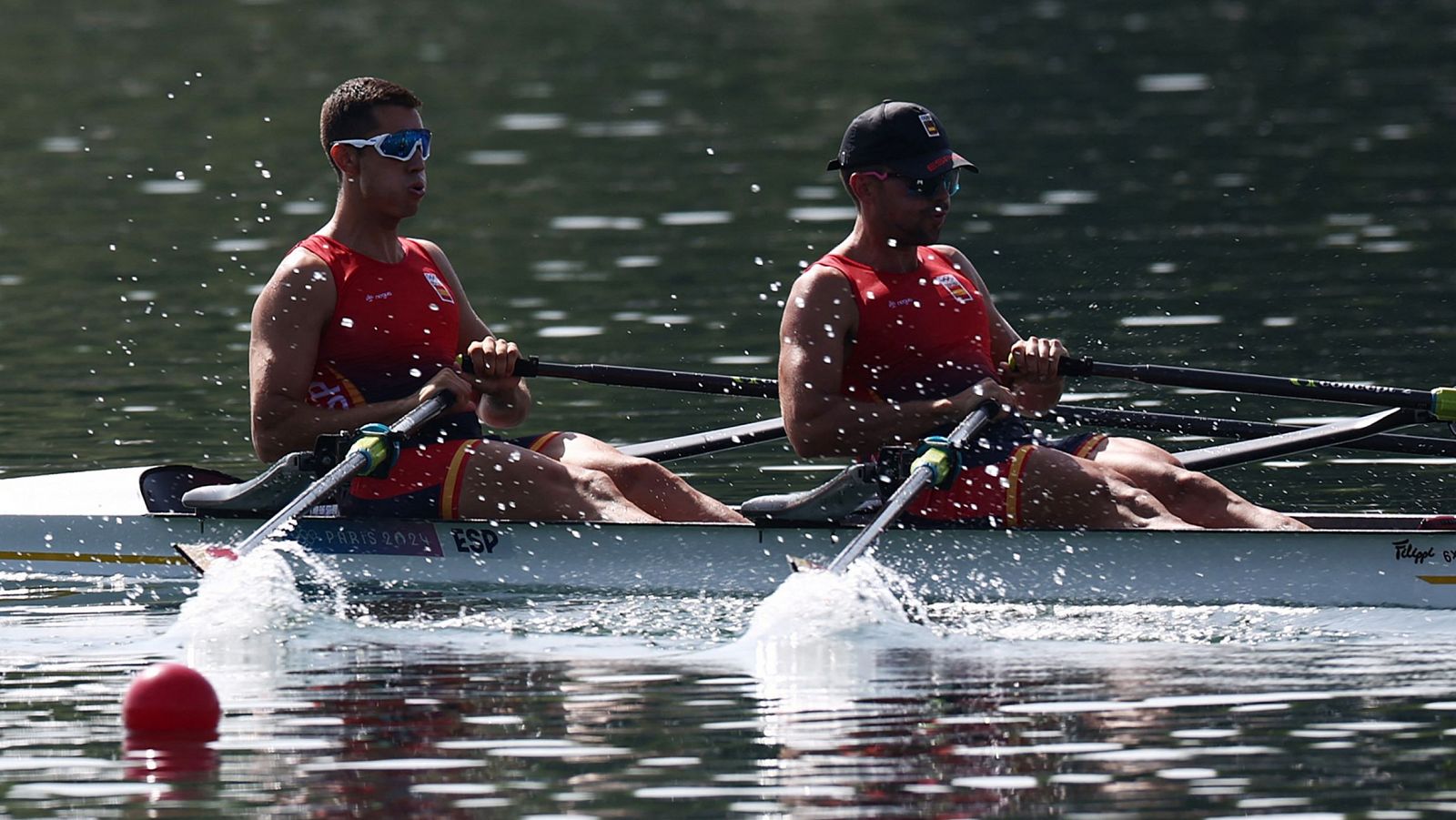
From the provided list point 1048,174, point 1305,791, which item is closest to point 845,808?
point 1305,791

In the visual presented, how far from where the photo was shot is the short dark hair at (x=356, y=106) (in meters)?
11.7

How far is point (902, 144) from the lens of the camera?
11.0 meters

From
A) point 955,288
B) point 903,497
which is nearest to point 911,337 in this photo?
point 955,288

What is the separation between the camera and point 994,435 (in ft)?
36.3

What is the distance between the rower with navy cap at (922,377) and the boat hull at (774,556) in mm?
→ 218

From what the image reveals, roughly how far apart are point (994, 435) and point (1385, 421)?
1.98 m

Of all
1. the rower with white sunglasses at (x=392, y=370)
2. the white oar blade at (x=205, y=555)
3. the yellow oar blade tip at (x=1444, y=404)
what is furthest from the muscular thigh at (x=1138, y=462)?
the white oar blade at (x=205, y=555)

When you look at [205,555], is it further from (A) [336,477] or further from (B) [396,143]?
(B) [396,143]

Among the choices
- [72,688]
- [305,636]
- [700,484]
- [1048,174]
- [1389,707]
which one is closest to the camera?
[1389,707]

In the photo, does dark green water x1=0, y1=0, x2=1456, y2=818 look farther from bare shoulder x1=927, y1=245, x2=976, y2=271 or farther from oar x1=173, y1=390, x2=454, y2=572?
bare shoulder x1=927, y1=245, x2=976, y2=271

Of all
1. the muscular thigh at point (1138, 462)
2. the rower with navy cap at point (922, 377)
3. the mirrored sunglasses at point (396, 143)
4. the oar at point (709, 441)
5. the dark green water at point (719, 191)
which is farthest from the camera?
the dark green water at point (719, 191)

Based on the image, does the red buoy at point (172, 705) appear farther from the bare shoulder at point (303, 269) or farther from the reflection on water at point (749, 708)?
the bare shoulder at point (303, 269)

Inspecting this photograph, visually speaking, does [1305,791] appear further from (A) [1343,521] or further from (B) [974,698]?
(A) [1343,521]

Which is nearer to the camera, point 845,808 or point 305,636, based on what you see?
point 845,808
